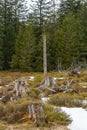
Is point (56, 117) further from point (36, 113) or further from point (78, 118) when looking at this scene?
point (78, 118)

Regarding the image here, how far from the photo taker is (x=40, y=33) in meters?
44.4

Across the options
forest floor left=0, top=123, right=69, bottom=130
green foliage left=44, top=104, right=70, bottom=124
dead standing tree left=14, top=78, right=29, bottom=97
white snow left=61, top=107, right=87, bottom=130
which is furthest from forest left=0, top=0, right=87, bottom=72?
forest floor left=0, top=123, right=69, bottom=130

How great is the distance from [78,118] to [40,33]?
35842 mm

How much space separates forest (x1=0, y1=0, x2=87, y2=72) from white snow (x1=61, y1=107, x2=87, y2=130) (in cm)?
2732

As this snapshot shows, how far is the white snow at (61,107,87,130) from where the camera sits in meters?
8.20

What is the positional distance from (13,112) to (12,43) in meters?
34.3

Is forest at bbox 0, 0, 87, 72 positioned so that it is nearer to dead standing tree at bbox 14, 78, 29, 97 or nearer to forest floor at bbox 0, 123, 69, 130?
dead standing tree at bbox 14, 78, 29, 97

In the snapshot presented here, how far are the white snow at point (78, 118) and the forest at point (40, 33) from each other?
27.3 metres

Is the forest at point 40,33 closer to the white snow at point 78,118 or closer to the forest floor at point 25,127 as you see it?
the white snow at point 78,118

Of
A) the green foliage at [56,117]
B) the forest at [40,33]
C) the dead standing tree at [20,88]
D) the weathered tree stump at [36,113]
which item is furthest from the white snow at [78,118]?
the forest at [40,33]

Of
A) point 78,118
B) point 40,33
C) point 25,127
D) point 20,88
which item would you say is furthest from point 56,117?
point 40,33

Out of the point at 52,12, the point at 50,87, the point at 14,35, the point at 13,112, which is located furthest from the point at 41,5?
the point at 13,112

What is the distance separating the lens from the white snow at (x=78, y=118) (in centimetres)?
820

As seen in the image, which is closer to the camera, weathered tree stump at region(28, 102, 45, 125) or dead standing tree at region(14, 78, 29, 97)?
weathered tree stump at region(28, 102, 45, 125)
